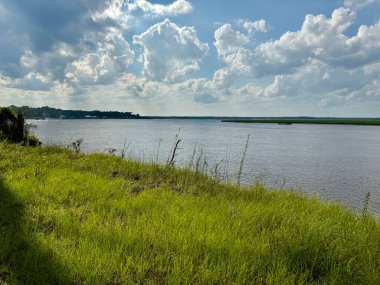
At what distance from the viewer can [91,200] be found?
7.87 metres

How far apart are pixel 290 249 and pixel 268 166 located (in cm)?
2125

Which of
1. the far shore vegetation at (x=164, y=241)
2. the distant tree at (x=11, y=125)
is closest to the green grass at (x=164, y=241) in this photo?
the far shore vegetation at (x=164, y=241)

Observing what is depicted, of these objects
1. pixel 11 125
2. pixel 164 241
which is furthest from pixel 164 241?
pixel 11 125

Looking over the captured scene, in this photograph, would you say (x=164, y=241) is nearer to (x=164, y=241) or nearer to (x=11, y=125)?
(x=164, y=241)

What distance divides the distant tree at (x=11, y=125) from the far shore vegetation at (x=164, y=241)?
11.0 metres

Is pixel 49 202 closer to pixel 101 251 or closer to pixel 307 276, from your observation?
pixel 101 251

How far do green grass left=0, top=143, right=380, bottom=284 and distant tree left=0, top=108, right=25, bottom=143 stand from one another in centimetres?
1118

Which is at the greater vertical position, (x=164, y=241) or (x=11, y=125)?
(x=11, y=125)

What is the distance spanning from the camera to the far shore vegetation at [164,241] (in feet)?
15.0

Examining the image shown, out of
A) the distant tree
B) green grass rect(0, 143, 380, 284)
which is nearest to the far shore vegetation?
green grass rect(0, 143, 380, 284)

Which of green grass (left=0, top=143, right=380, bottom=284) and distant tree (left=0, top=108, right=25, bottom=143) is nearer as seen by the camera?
green grass (left=0, top=143, right=380, bottom=284)

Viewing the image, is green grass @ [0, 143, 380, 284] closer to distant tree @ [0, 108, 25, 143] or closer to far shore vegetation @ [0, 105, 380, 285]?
far shore vegetation @ [0, 105, 380, 285]

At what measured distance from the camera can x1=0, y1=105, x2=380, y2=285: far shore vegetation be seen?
457cm

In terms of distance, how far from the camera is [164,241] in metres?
5.45
